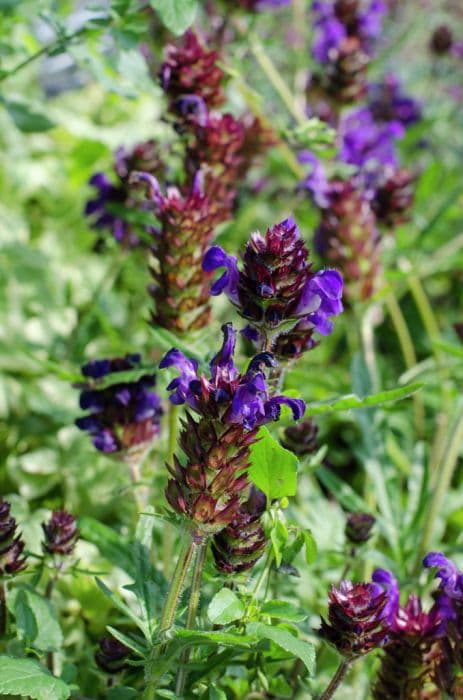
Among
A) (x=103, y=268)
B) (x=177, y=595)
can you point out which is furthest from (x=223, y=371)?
(x=103, y=268)

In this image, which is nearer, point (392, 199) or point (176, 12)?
point (176, 12)

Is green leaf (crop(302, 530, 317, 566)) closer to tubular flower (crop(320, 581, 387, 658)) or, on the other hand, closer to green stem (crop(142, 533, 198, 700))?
tubular flower (crop(320, 581, 387, 658))

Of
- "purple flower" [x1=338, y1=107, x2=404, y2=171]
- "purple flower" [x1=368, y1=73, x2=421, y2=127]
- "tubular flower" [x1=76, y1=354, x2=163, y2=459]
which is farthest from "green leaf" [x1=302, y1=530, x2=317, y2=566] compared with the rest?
"purple flower" [x1=368, y1=73, x2=421, y2=127]

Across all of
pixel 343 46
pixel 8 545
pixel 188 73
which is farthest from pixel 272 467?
pixel 343 46

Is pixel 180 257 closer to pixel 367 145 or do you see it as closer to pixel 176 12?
pixel 176 12

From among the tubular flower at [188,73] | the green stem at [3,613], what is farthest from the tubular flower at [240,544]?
the tubular flower at [188,73]

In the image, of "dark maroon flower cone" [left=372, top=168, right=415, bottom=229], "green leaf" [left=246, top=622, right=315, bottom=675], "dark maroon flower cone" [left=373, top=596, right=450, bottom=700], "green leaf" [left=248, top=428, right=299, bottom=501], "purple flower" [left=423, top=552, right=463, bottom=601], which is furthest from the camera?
"dark maroon flower cone" [left=372, top=168, right=415, bottom=229]
